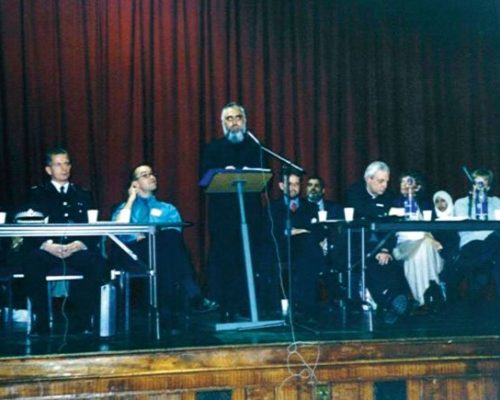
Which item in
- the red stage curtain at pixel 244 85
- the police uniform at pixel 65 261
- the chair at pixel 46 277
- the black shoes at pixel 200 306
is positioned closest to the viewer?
the chair at pixel 46 277

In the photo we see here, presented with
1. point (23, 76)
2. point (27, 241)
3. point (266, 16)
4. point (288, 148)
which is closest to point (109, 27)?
point (23, 76)

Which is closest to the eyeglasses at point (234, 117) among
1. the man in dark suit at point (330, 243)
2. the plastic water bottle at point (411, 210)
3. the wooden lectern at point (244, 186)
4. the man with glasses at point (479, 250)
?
the wooden lectern at point (244, 186)

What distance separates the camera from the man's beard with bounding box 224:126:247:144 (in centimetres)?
442

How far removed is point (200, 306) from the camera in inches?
221

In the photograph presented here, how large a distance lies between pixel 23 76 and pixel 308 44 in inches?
104

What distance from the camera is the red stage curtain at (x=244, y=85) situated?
599 centimetres

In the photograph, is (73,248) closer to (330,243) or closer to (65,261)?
(65,261)

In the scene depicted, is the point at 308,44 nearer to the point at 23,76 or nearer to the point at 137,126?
the point at 137,126

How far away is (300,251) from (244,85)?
196cm

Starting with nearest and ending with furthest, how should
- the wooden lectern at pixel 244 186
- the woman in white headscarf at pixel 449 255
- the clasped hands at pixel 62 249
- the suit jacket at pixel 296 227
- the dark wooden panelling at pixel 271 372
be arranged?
1. the dark wooden panelling at pixel 271 372
2. the wooden lectern at pixel 244 186
3. the clasped hands at pixel 62 249
4. the suit jacket at pixel 296 227
5. the woman in white headscarf at pixel 449 255

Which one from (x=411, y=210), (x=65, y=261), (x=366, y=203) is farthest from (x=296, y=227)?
(x=65, y=261)

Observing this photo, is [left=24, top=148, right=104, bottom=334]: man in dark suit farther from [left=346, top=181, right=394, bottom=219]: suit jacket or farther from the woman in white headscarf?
the woman in white headscarf

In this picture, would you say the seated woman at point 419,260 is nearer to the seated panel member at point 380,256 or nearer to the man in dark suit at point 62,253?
the seated panel member at point 380,256

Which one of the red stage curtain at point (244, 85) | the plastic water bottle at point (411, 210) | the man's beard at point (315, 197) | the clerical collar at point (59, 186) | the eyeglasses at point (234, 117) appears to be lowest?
the plastic water bottle at point (411, 210)
